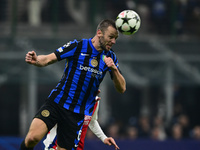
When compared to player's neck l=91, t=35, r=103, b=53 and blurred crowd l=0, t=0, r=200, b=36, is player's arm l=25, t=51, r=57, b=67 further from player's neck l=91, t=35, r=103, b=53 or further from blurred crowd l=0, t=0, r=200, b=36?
blurred crowd l=0, t=0, r=200, b=36

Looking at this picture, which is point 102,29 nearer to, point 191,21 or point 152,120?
point 152,120

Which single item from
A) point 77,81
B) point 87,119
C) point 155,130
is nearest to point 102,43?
point 77,81

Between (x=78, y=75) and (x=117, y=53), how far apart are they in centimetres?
602

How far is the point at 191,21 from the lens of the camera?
1259cm

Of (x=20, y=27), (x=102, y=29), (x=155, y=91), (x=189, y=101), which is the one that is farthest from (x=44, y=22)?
(x=102, y=29)

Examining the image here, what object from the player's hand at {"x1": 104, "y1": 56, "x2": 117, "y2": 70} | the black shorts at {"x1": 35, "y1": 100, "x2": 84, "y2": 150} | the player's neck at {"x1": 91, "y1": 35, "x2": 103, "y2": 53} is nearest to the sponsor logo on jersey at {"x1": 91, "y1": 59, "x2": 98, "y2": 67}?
the player's neck at {"x1": 91, "y1": 35, "x2": 103, "y2": 53}

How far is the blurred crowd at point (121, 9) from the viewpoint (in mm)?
12297

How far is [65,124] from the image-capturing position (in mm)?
6039

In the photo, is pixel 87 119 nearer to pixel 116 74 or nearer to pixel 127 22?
pixel 116 74

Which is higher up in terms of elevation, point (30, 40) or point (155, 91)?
point (30, 40)

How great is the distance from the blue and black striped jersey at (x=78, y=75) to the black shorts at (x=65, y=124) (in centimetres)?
7

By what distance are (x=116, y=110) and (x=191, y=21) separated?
314 cm

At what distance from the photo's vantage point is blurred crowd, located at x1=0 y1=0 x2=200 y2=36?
1230 centimetres

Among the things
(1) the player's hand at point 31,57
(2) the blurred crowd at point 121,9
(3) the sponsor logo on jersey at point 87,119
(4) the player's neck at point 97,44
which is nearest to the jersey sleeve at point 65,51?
(4) the player's neck at point 97,44
